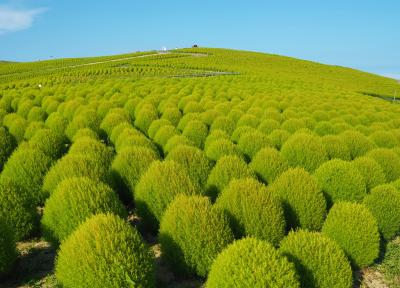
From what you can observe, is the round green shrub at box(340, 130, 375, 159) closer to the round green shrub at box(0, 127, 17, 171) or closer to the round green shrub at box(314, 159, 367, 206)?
the round green shrub at box(314, 159, 367, 206)

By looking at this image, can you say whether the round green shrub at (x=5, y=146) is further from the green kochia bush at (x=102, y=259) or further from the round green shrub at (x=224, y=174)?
the green kochia bush at (x=102, y=259)

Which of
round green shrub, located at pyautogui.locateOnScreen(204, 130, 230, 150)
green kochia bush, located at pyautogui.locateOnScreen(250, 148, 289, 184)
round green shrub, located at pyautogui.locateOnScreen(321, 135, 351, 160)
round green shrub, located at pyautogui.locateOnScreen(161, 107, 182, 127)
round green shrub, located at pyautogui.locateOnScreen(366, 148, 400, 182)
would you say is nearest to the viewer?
green kochia bush, located at pyautogui.locateOnScreen(250, 148, 289, 184)

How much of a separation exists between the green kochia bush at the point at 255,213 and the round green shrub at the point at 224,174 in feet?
4.22

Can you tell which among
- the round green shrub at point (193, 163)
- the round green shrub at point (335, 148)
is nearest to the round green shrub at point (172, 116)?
the round green shrub at point (335, 148)

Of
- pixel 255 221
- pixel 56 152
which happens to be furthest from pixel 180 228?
pixel 56 152

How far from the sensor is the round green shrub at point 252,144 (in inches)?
413

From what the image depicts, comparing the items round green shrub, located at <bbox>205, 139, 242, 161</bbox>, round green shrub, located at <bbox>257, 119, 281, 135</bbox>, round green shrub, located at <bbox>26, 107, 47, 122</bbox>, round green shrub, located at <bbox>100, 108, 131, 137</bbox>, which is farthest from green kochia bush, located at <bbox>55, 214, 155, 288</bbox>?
round green shrub, located at <bbox>26, 107, 47, 122</bbox>

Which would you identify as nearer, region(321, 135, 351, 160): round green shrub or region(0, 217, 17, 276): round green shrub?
region(0, 217, 17, 276): round green shrub

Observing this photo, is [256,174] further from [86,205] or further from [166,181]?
[86,205]

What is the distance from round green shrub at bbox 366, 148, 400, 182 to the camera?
9633mm

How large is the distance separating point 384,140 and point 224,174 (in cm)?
745

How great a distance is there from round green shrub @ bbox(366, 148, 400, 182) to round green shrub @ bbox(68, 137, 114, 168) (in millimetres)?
7084

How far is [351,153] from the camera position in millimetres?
11422

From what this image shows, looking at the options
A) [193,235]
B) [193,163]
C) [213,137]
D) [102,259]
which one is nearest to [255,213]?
[193,235]
